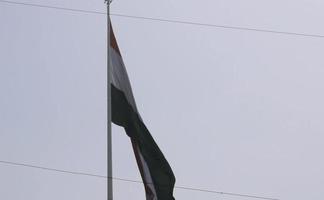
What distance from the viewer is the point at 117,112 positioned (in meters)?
18.7

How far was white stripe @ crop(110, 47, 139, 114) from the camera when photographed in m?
18.6

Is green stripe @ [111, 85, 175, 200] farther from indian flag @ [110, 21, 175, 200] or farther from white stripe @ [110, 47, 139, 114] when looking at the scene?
white stripe @ [110, 47, 139, 114]

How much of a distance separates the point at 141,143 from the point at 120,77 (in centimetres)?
193

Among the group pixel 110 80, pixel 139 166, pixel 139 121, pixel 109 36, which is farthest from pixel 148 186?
pixel 109 36

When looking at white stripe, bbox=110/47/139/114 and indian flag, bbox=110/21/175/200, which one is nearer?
indian flag, bbox=110/21/175/200

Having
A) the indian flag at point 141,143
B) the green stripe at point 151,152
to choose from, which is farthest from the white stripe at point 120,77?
the green stripe at point 151,152

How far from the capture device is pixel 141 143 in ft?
59.3

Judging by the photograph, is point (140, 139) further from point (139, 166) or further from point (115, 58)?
point (115, 58)

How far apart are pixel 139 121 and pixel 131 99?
2.00 feet

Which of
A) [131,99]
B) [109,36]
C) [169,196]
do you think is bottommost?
[169,196]

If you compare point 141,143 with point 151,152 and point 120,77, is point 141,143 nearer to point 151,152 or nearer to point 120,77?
point 151,152

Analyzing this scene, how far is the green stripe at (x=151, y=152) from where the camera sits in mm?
17938

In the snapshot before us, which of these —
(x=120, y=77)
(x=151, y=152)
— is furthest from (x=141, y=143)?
(x=120, y=77)

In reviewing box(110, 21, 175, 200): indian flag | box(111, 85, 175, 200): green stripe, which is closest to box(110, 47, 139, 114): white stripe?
box(110, 21, 175, 200): indian flag
